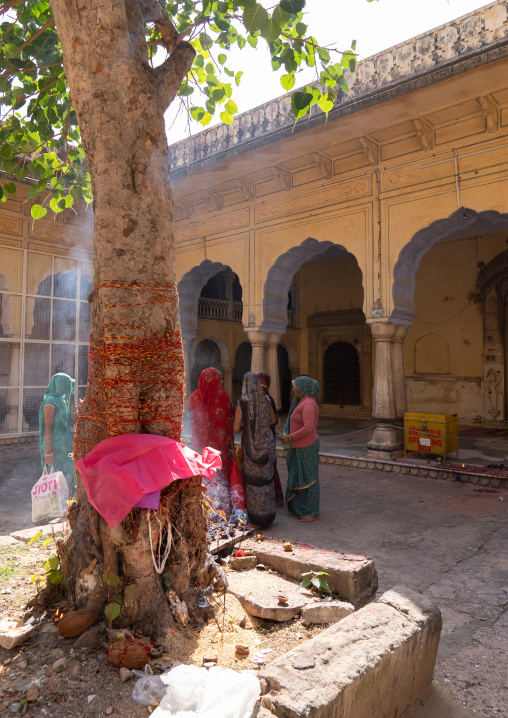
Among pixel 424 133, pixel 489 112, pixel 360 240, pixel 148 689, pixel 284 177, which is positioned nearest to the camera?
pixel 148 689

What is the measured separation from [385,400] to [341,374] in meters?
5.73

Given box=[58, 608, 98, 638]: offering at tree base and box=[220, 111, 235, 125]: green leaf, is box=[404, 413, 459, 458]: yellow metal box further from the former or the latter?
box=[58, 608, 98, 638]: offering at tree base

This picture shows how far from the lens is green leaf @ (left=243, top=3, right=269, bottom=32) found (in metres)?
2.11

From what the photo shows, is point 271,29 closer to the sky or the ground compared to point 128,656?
closer to the sky

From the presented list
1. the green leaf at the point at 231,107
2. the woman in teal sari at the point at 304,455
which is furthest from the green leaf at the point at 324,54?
the woman in teal sari at the point at 304,455

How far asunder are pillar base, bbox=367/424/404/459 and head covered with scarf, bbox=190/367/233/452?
2917mm

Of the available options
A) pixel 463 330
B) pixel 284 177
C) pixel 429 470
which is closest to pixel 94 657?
pixel 429 470

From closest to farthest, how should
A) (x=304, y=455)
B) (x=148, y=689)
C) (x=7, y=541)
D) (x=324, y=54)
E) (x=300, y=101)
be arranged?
(x=148, y=689) → (x=300, y=101) → (x=324, y=54) → (x=7, y=541) → (x=304, y=455)

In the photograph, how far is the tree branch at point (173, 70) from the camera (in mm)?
2312

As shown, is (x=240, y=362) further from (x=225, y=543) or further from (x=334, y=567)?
(x=334, y=567)

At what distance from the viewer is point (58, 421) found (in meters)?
4.57

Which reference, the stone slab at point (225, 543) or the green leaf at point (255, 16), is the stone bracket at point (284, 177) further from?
the stone slab at point (225, 543)

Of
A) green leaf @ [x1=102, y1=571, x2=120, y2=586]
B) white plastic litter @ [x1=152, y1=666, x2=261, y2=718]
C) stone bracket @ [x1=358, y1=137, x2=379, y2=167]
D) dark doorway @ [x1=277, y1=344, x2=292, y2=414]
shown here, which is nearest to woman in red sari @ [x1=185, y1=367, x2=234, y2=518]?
green leaf @ [x1=102, y1=571, x2=120, y2=586]

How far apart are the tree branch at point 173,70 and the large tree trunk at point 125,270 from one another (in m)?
0.10
